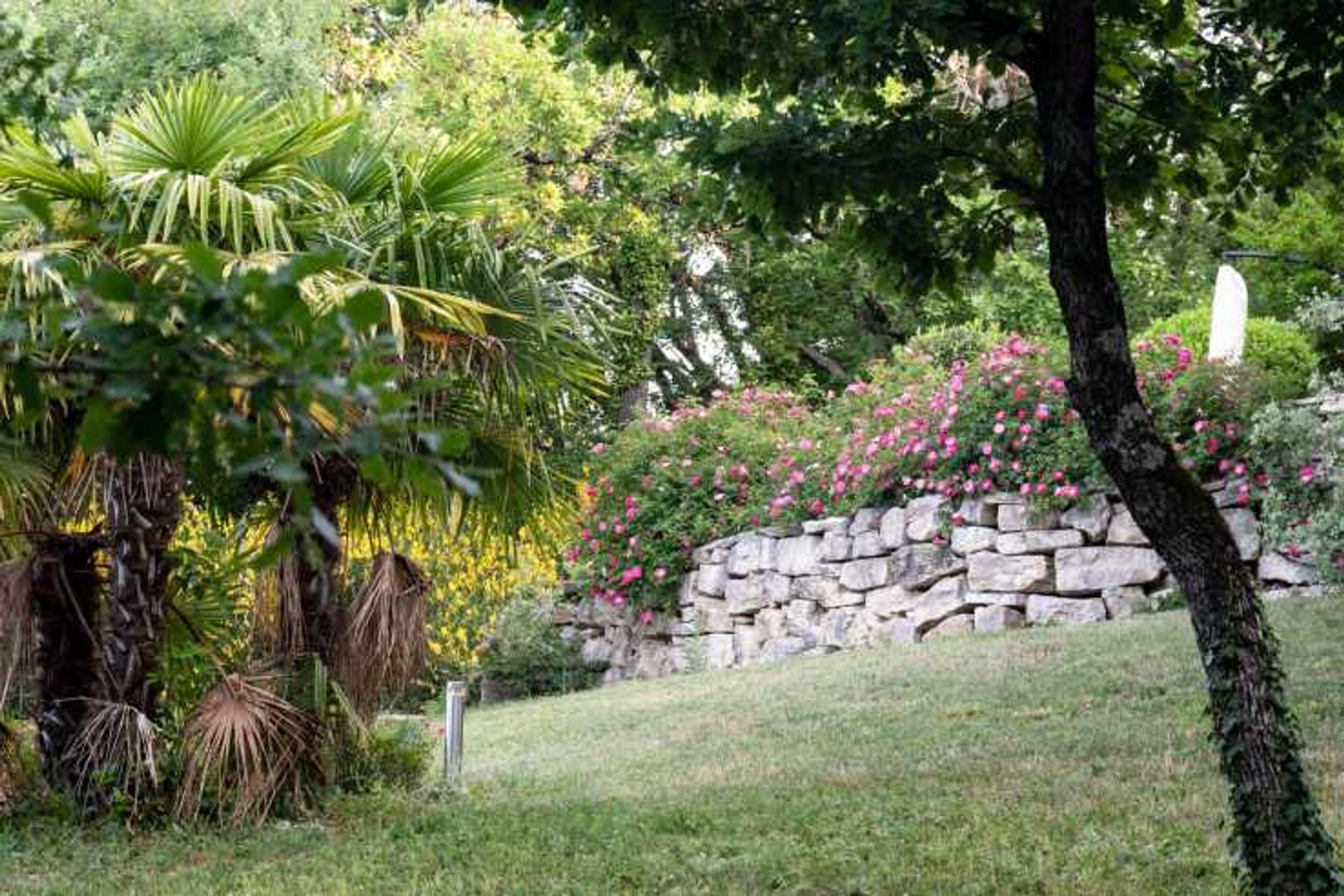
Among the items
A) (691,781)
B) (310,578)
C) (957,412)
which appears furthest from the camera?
(957,412)

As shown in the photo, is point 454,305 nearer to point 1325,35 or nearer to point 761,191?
point 761,191

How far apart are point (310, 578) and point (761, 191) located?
11.0 feet

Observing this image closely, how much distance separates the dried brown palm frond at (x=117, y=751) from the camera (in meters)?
7.11

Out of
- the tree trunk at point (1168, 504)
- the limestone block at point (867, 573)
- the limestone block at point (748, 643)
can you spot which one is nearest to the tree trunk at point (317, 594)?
the tree trunk at point (1168, 504)

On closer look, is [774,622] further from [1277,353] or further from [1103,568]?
[1277,353]

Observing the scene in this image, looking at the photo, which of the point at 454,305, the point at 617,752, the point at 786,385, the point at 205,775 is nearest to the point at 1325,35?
the point at 454,305

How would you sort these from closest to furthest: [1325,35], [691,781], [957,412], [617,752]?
1. [1325,35]
2. [691,781]
3. [617,752]
4. [957,412]

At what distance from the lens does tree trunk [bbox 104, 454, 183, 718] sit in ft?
23.6

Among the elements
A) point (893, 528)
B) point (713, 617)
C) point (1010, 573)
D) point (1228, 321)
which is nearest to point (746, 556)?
point (713, 617)

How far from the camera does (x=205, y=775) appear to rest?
6.87 meters

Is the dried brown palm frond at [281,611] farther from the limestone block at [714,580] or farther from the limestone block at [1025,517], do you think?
the limestone block at [714,580]

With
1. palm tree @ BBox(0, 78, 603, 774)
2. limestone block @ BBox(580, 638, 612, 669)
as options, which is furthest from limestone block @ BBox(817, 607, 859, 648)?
palm tree @ BBox(0, 78, 603, 774)

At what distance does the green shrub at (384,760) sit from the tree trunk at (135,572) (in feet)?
3.66

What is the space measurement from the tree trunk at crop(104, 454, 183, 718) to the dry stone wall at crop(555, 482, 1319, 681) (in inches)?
293
